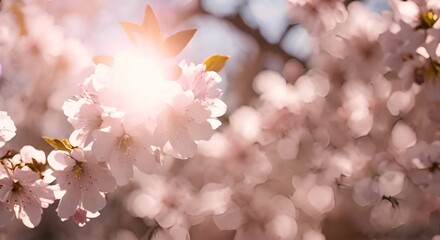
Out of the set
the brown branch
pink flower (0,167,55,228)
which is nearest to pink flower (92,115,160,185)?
pink flower (0,167,55,228)

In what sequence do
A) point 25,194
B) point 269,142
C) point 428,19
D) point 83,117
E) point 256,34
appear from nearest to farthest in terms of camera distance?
1. point 83,117
2. point 25,194
3. point 428,19
4. point 269,142
5. point 256,34

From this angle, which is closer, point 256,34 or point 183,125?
point 183,125

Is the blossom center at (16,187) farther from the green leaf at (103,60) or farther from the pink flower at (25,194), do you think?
the green leaf at (103,60)

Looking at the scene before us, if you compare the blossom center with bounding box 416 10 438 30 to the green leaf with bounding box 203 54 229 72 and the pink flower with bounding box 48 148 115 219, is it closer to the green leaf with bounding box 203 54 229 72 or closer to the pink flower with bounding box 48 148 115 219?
the green leaf with bounding box 203 54 229 72

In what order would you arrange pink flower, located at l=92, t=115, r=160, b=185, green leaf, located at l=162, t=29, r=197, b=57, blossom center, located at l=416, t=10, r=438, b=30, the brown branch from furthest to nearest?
1. the brown branch
2. blossom center, located at l=416, t=10, r=438, b=30
3. green leaf, located at l=162, t=29, r=197, b=57
4. pink flower, located at l=92, t=115, r=160, b=185

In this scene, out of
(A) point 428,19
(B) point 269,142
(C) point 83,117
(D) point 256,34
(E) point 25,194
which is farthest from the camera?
(D) point 256,34

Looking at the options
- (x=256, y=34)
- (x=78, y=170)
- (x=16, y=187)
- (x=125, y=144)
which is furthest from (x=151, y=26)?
(x=256, y=34)

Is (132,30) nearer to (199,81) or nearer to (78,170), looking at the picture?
(199,81)

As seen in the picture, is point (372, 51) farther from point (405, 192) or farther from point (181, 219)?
point (181, 219)
